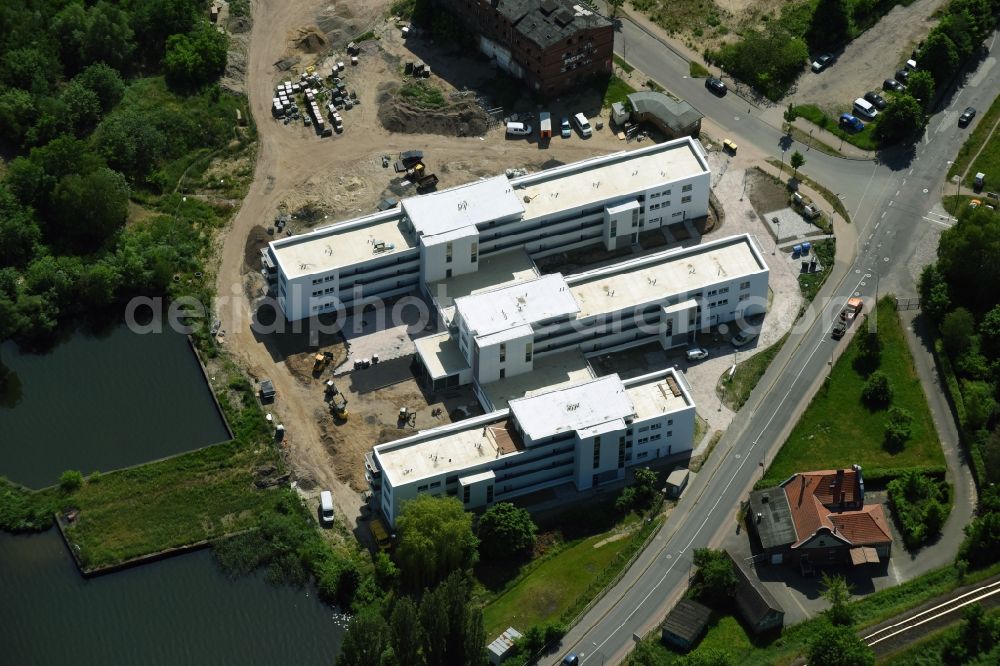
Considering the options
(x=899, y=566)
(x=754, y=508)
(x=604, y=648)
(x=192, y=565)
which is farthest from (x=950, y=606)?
(x=192, y=565)

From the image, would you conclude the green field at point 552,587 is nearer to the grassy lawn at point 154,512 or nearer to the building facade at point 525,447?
the building facade at point 525,447

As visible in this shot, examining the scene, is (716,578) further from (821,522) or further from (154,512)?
(154,512)

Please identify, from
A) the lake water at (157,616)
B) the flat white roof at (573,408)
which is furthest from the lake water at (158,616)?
the flat white roof at (573,408)

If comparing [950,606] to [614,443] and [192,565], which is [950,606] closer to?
[614,443]

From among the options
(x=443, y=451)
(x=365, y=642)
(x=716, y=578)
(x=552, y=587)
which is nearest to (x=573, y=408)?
(x=443, y=451)

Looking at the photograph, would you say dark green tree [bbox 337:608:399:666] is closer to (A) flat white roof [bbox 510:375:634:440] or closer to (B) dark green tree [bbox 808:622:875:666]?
(A) flat white roof [bbox 510:375:634:440]

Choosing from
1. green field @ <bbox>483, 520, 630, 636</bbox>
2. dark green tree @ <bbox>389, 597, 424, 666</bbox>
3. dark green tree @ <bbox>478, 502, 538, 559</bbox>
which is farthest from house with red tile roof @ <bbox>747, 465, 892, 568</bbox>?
dark green tree @ <bbox>389, 597, 424, 666</bbox>
